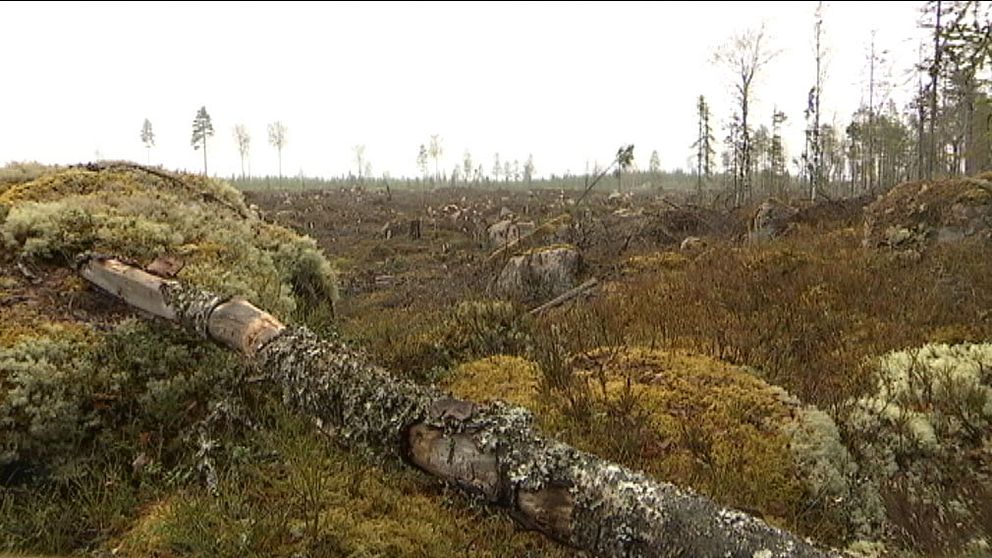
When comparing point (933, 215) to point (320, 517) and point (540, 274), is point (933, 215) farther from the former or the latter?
point (320, 517)

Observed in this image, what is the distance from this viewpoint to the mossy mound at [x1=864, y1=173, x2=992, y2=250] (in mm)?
10312

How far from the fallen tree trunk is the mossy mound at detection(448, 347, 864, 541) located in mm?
1227

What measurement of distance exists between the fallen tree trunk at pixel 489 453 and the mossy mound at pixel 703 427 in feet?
4.03

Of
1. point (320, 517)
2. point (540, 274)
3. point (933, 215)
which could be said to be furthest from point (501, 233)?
point (320, 517)

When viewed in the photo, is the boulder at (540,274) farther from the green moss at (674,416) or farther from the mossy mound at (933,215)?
the green moss at (674,416)

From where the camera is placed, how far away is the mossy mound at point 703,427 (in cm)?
378

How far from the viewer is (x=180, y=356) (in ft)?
14.5

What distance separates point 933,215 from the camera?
1065 cm

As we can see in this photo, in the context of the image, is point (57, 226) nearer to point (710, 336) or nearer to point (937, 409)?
point (710, 336)

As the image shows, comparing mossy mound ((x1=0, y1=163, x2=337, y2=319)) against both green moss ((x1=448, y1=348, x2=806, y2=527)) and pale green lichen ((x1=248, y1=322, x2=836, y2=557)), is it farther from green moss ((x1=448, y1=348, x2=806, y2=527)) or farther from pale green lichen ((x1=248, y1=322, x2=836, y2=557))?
green moss ((x1=448, y1=348, x2=806, y2=527))

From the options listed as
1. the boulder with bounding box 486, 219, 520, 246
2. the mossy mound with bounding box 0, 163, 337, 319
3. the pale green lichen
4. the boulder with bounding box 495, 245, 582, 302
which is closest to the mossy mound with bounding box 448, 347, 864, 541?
the pale green lichen

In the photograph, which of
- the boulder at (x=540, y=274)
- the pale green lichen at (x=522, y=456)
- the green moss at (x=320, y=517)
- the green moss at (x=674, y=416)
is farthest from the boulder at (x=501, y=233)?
the green moss at (x=320, y=517)

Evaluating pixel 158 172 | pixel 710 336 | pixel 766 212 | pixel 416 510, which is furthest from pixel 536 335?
pixel 766 212

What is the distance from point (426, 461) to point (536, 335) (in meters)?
3.53
